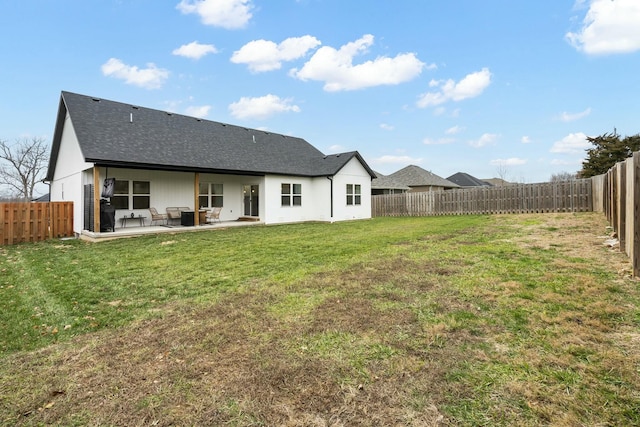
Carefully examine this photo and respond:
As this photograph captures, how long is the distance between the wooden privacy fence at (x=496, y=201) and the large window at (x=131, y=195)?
15137mm

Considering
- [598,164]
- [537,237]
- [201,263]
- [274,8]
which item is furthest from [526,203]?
[201,263]

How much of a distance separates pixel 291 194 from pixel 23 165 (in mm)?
35767

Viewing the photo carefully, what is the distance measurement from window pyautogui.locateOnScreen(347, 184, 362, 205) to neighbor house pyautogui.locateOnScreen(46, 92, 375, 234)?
0.06 meters

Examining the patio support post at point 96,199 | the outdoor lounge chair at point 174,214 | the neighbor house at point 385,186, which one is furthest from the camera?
the neighbor house at point 385,186

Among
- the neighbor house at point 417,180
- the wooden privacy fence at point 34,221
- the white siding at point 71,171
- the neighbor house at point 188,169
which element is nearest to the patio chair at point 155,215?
the neighbor house at point 188,169

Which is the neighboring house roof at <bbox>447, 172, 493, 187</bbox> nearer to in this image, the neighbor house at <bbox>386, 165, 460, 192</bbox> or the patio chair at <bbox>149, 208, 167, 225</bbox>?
the neighbor house at <bbox>386, 165, 460, 192</bbox>

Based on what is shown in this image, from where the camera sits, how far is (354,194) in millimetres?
19672

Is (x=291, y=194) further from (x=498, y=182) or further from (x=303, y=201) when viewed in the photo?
(x=498, y=182)

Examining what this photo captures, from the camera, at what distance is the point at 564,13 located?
42.0 ft

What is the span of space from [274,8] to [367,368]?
54.4 ft

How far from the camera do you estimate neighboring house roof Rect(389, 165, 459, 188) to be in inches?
1431

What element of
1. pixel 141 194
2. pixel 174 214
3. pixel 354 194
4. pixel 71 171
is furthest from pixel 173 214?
pixel 354 194

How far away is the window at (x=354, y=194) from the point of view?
19.3 m

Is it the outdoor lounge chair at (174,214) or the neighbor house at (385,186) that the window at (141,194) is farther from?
the neighbor house at (385,186)
